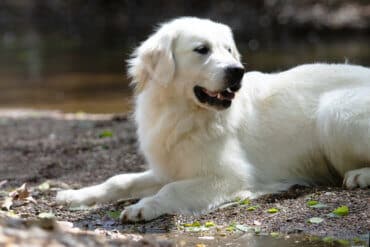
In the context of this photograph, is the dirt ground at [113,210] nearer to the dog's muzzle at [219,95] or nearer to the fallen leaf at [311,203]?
the fallen leaf at [311,203]

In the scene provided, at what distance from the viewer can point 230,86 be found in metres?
5.70

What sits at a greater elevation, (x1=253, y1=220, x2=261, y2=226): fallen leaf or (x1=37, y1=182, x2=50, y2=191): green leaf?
(x1=37, y1=182, x2=50, y2=191): green leaf

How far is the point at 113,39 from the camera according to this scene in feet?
78.3

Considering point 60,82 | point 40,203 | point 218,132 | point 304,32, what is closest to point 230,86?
point 218,132

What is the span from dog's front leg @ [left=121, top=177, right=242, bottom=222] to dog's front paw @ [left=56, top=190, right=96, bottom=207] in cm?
70

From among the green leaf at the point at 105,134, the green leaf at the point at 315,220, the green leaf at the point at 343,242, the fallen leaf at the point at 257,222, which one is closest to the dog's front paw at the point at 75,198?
the fallen leaf at the point at 257,222

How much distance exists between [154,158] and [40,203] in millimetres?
1077

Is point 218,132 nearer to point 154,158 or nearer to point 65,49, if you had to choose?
point 154,158

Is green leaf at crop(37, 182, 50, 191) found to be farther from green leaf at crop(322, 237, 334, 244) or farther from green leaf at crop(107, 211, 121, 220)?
green leaf at crop(322, 237, 334, 244)

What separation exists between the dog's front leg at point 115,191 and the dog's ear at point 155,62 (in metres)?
0.80

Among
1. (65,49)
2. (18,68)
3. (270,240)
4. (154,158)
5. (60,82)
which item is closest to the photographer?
(270,240)

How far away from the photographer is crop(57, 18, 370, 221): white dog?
577cm

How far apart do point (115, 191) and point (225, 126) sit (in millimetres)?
1133

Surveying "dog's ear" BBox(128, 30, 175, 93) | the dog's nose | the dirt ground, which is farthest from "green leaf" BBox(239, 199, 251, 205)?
"dog's ear" BBox(128, 30, 175, 93)
